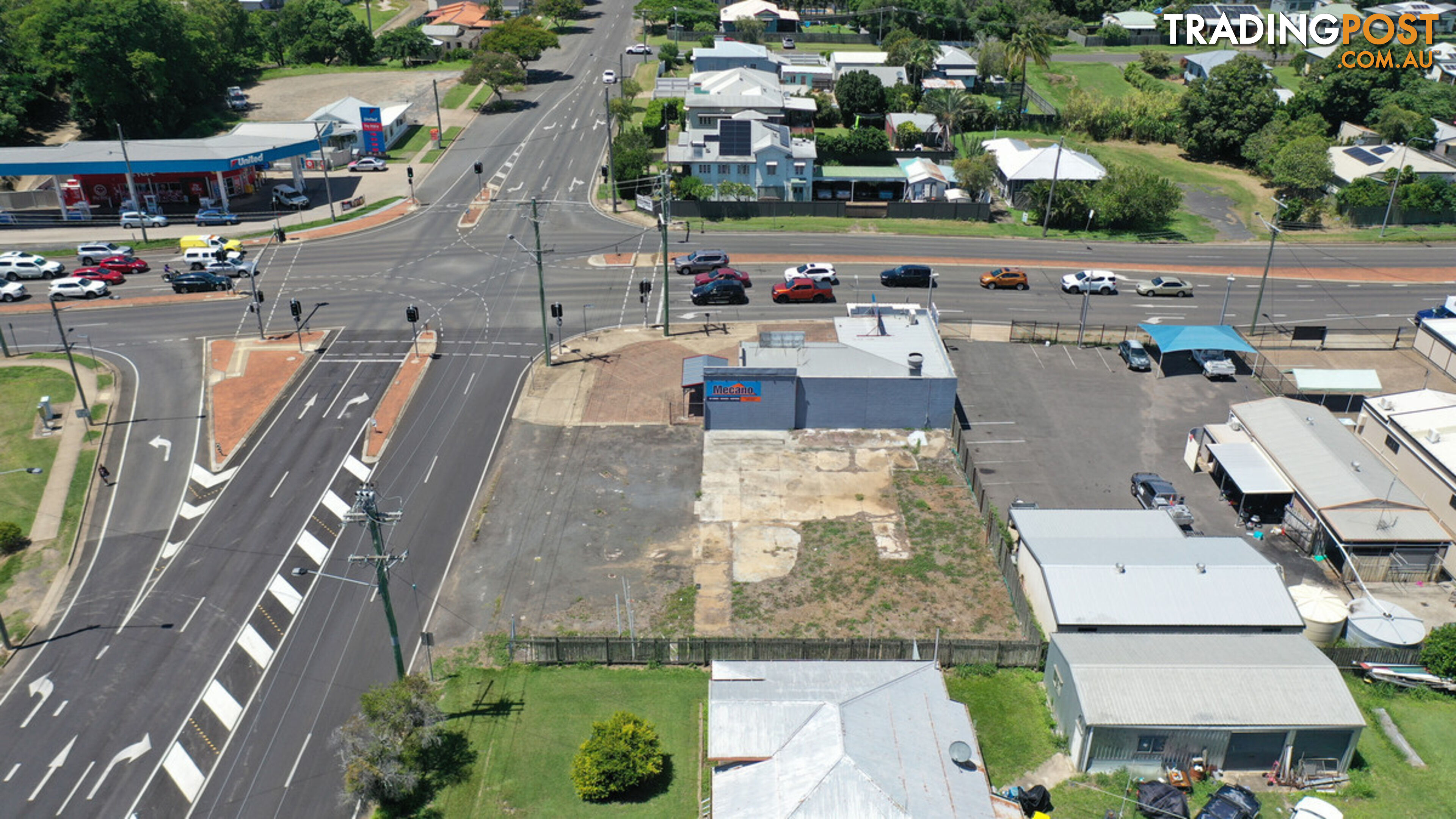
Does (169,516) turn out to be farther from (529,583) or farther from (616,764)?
(616,764)

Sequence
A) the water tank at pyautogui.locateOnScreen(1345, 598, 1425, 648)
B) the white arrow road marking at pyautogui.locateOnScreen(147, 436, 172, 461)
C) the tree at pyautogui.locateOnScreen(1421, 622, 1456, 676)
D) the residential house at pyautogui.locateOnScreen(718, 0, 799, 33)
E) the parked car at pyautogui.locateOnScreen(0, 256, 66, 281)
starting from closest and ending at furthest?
the tree at pyautogui.locateOnScreen(1421, 622, 1456, 676) < the water tank at pyautogui.locateOnScreen(1345, 598, 1425, 648) < the white arrow road marking at pyautogui.locateOnScreen(147, 436, 172, 461) < the parked car at pyautogui.locateOnScreen(0, 256, 66, 281) < the residential house at pyautogui.locateOnScreen(718, 0, 799, 33)

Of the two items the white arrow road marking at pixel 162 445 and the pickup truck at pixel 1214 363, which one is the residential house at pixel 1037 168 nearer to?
the pickup truck at pixel 1214 363

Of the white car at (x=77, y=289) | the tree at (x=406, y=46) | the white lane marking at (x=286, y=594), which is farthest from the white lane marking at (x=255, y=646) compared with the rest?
the tree at (x=406, y=46)

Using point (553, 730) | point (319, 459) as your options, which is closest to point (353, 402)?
point (319, 459)

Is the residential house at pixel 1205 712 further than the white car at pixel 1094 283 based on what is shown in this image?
No

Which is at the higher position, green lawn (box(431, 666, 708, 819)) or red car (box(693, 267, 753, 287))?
red car (box(693, 267, 753, 287))

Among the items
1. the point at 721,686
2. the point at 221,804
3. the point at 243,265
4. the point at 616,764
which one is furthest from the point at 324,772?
the point at 243,265

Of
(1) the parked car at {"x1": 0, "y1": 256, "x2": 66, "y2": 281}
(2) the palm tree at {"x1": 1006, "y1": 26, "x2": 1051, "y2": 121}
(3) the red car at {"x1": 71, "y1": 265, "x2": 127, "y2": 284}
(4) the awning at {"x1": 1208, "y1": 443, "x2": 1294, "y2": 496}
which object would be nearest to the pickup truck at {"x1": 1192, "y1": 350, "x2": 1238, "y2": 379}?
(4) the awning at {"x1": 1208, "y1": 443, "x2": 1294, "y2": 496}

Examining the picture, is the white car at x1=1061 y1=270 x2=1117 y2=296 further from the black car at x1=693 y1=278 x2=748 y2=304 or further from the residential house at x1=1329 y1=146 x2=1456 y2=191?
the residential house at x1=1329 y1=146 x2=1456 y2=191
